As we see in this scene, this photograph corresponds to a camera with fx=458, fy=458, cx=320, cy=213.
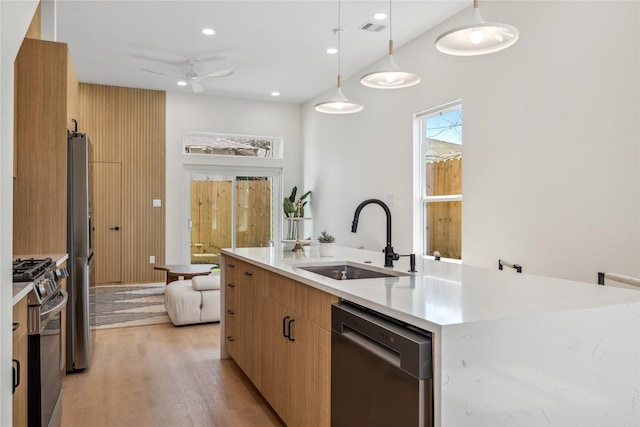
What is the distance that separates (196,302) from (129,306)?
57.1 inches

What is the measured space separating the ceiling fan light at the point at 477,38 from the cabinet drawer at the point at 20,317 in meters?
2.22

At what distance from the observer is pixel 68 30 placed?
5.00m

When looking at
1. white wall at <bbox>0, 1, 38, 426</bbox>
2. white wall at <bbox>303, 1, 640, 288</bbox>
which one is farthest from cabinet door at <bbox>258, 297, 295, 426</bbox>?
white wall at <bbox>303, 1, 640, 288</bbox>

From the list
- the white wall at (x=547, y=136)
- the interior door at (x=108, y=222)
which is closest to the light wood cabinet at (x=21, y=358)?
the white wall at (x=547, y=136)

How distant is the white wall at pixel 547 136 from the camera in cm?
313

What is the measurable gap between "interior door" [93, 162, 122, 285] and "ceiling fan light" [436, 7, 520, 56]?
628cm

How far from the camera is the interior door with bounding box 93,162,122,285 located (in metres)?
7.22

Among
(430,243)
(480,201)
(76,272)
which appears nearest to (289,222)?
(430,243)

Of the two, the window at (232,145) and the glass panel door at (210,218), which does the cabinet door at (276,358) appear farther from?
the window at (232,145)

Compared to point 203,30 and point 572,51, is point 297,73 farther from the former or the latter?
point 572,51

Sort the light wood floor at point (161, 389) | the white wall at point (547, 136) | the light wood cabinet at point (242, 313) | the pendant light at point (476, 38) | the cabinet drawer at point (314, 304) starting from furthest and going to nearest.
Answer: the white wall at point (547, 136)
the light wood cabinet at point (242, 313)
the light wood floor at point (161, 389)
the pendant light at point (476, 38)
the cabinet drawer at point (314, 304)

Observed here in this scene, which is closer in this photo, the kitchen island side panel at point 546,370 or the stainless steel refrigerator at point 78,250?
the kitchen island side panel at point 546,370

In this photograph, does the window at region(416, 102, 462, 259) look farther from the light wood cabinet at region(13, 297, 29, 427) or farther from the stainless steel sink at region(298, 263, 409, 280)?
the light wood cabinet at region(13, 297, 29, 427)

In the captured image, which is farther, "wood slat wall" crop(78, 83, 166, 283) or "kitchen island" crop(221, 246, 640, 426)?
"wood slat wall" crop(78, 83, 166, 283)
